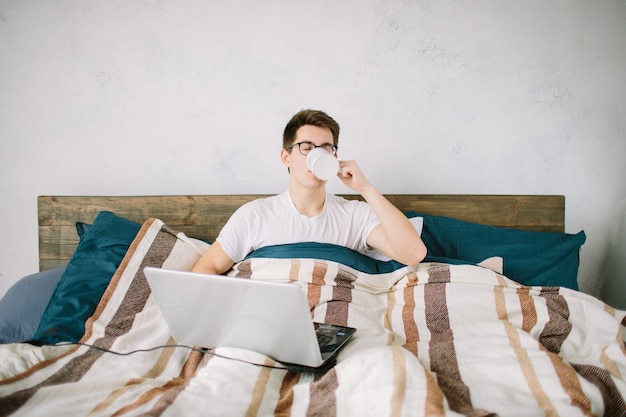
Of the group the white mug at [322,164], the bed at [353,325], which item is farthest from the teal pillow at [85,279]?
the white mug at [322,164]

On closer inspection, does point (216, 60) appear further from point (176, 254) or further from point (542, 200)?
point (542, 200)

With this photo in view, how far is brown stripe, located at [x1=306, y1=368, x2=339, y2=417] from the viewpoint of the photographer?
866 mm

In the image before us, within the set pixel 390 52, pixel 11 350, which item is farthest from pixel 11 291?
pixel 390 52

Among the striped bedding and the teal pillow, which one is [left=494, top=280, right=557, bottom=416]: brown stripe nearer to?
the striped bedding

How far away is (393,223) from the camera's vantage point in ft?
4.72

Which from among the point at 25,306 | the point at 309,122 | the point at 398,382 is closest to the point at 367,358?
the point at 398,382

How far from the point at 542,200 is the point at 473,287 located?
0.73m

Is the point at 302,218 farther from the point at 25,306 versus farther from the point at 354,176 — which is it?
the point at 25,306

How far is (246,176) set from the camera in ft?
6.66

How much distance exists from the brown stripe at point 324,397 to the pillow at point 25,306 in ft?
3.37

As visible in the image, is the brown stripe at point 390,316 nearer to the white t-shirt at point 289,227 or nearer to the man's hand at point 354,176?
the white t-shirt at point 289,227

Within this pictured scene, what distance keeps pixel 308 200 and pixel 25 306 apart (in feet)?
3.33

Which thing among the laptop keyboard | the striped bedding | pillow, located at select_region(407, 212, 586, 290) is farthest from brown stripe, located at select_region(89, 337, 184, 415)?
pillow, located at select_region(407, 212, 586, 290)

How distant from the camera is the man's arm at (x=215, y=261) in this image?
1.56m
